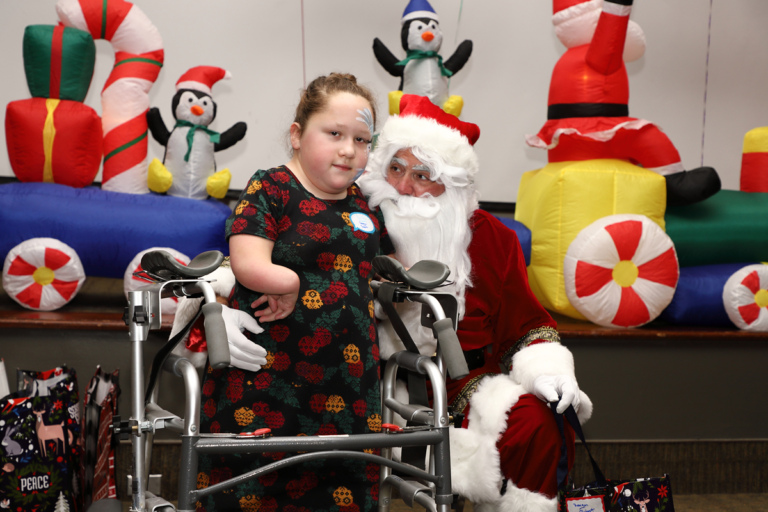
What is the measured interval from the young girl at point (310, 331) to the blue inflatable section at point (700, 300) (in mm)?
1644

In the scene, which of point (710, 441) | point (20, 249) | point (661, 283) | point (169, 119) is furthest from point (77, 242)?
point (710, 441)

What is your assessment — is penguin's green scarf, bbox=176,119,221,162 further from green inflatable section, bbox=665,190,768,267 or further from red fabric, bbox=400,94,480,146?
green inflatable section, bbox=665,190,768,267

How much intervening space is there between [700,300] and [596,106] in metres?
0.86

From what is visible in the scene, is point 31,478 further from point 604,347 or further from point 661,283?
point 661,283

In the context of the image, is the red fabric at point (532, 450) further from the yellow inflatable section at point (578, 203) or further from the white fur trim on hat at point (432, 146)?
the yellow inflatable section at point (578, 203)

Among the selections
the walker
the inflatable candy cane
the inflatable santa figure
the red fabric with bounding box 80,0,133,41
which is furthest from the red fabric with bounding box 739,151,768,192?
the red fabric with bounding box 80,0,133,41

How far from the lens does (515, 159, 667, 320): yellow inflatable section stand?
8.32 feet

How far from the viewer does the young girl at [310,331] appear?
1356 mm

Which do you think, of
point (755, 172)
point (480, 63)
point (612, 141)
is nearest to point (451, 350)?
point (612, 141)

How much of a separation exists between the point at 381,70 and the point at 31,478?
2.37m

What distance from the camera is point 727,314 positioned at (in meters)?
2.59

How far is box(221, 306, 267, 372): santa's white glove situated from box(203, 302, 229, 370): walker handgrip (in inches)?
5.8

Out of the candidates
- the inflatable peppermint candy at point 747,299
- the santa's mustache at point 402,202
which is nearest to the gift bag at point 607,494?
the santa's mustache at point 402,202

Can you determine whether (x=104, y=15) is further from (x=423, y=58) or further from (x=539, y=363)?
(x=539, y=363)
